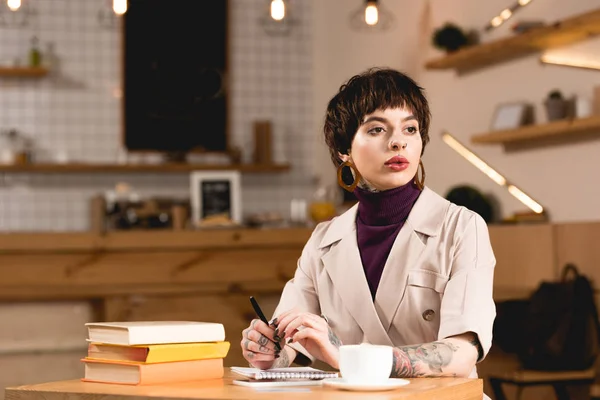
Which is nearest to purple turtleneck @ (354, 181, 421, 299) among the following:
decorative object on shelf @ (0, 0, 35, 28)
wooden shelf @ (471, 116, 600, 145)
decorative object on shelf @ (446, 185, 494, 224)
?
wooden shelf @ (471, 116, 600, 145)

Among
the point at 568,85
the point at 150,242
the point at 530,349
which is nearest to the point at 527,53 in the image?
the point at 568,85

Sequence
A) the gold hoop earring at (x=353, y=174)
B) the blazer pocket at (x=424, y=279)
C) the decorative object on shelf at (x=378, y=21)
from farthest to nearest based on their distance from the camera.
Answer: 1. the decorative object on shelf at (x=378, y=21)
2. the gold hoop earring at (x=353, y=174)
3. the blazer pocket at (x=424, y=279)

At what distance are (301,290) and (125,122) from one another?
438 cm

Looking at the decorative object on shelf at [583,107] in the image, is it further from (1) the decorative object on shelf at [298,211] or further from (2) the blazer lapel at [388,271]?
(1) the decorative object on shelf at [298,211]

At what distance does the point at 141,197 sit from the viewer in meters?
6.37

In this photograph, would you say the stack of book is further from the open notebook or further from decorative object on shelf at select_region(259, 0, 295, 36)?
decorative object on shelf at select_region(259, 0, 295, 36)

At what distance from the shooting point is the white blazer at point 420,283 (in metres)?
1.88

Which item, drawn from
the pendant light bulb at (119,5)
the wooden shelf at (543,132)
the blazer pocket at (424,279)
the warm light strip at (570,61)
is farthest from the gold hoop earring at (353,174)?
the warm light strip at (570,61)

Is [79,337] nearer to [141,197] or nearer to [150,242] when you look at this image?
[150,242]

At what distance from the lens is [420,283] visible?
1978 mm

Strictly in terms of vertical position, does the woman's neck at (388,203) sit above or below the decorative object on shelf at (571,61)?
below

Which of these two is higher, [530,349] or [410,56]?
[410,56]

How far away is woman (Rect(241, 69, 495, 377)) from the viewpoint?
1.90 m

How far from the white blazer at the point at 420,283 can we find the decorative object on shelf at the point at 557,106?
2342 mm
